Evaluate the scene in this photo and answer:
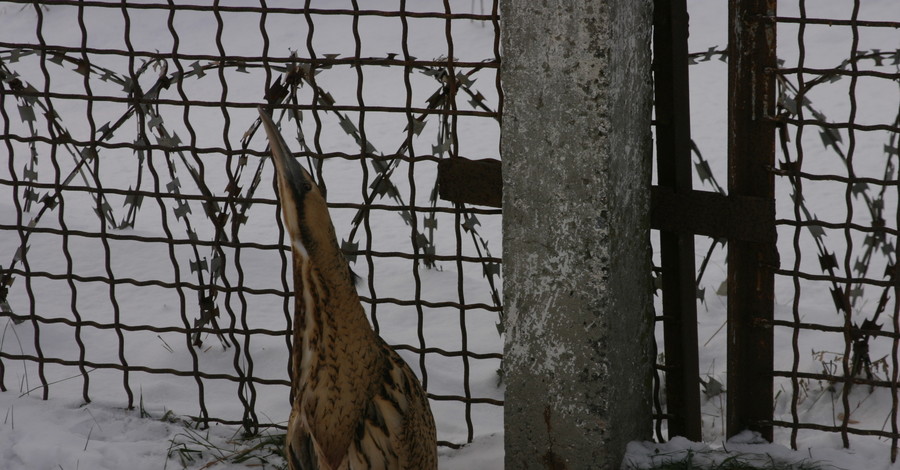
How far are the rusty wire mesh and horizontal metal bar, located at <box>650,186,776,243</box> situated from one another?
0.08 metres

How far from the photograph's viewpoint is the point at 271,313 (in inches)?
202

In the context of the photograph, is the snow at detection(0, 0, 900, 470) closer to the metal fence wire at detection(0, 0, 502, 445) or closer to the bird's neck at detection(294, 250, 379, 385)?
the metal fence wire at detection(0, 0, 502, 445)

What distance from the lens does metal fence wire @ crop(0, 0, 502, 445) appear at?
3.45 meters

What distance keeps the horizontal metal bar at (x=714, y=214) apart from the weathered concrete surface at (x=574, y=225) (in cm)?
10

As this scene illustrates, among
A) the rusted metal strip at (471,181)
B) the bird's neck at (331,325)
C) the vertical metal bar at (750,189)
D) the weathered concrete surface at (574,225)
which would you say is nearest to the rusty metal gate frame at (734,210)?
the vertical metal bar at (750,189)

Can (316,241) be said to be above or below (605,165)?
below

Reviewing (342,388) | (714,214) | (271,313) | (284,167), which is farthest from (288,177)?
(271,313)

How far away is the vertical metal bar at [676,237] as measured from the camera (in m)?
2.93

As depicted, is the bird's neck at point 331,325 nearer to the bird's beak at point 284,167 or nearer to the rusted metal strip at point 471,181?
the bird's beak at point 284,167

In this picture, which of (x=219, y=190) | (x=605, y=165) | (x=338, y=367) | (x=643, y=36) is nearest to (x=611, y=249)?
(x=605, y=165)

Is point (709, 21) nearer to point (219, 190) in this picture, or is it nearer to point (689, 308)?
point (219, 190)

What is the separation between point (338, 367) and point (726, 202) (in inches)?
52.2

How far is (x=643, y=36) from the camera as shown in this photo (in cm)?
282

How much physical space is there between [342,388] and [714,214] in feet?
4.24
